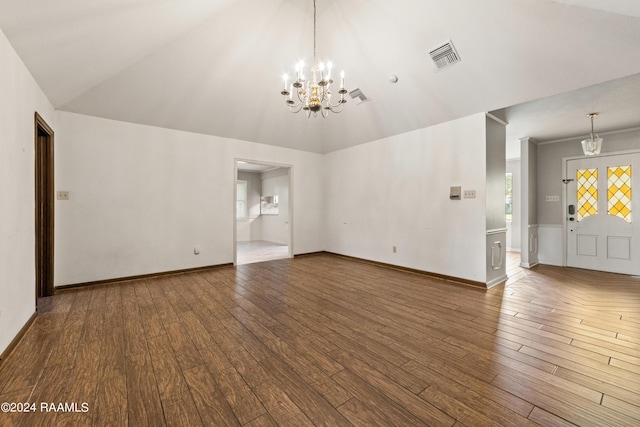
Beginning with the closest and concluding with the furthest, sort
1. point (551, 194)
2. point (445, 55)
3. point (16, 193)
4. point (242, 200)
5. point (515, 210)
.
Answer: point (16, 193) → point (445, 55) → point (551, 194) → point (515, 210) → point (242, 200)

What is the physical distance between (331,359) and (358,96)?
4.23 metres

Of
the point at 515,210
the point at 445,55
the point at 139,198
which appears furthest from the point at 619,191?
the point at 139,198

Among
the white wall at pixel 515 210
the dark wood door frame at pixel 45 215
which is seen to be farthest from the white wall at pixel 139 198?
the white wall at pixel 515 210

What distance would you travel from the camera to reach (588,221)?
17.4 feet

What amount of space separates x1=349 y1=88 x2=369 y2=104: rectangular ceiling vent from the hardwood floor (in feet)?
11.0

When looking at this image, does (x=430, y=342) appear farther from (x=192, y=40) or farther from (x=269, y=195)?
(x=269, y=195)

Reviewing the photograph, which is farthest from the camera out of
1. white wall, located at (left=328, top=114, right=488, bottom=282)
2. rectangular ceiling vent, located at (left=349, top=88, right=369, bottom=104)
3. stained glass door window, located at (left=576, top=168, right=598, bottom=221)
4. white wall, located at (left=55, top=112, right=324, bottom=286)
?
stained glass door window, located at (left=576, top=168, right=598, bottom=221)

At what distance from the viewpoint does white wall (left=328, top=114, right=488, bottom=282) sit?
4195mm

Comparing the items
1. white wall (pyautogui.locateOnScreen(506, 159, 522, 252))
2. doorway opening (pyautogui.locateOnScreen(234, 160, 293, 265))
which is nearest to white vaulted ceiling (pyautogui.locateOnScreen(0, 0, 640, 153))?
white wall (pyautogui.locateOnScreen(506, 159, 522, 252))

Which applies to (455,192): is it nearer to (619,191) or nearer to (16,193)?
(619,191)

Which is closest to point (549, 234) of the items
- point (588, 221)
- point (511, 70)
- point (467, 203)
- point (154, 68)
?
point (588, 221)

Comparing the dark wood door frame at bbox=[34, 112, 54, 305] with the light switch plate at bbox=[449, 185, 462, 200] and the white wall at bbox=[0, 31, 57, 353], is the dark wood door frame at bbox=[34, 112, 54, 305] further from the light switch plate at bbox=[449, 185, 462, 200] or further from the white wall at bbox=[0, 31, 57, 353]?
the light switch plate at bbox=[449, 185, 462, 200]

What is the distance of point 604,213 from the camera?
16.8 ft

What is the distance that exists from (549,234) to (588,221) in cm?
69
